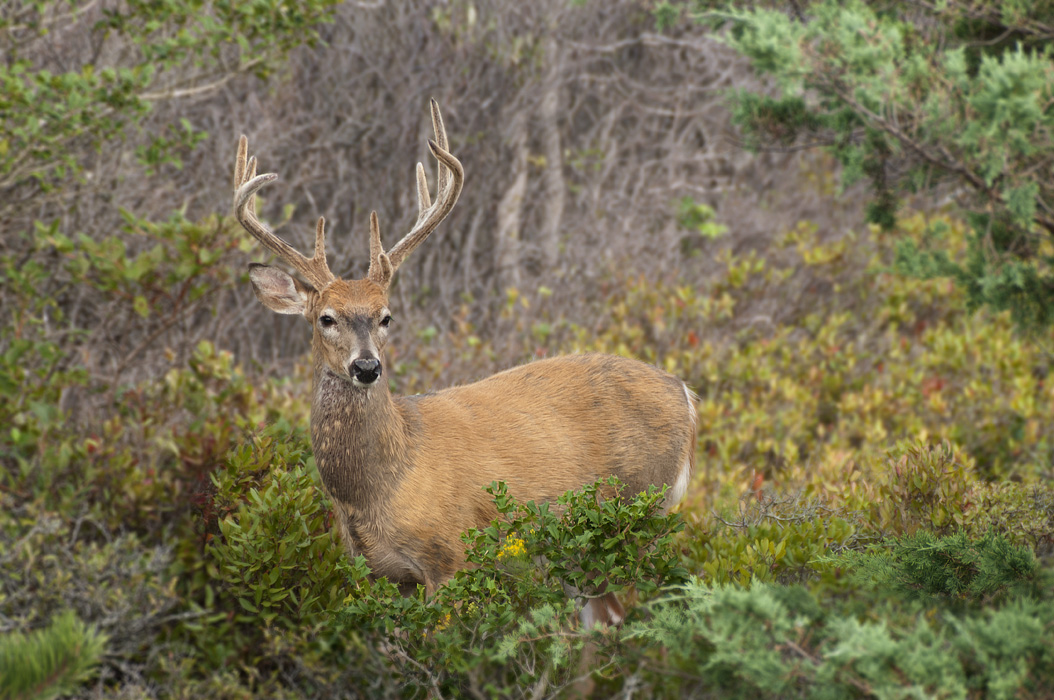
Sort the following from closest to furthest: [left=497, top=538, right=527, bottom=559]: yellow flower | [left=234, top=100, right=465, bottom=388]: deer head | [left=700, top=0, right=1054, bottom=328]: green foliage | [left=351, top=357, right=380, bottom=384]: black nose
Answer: [left=497, top=538, right=527, bottom=559]: yellow flower, [left=351, top=357, right=380, bottom=384]: black nose, [left=234, top=100, right=465, bottom=388]: deer head, [left=700, top=0, right=1054, bottom=328]: green foliage

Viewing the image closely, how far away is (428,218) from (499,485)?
5.30ft

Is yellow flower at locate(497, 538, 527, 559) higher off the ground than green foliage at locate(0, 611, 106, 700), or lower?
lower

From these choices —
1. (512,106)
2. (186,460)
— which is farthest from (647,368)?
(512,106)

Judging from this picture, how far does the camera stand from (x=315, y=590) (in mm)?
4207

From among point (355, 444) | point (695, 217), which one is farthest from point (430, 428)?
point (695, 217)

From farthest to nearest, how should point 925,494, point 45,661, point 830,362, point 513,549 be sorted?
point 830,362 → point 925,494 → point 513,549 → point 45,661

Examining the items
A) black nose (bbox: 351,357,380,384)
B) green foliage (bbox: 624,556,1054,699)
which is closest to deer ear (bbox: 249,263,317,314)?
black nose (bbox: 351,357,380,384)

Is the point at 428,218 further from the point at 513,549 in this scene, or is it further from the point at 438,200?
the point at 513,549

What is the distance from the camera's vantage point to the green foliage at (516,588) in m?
3.39

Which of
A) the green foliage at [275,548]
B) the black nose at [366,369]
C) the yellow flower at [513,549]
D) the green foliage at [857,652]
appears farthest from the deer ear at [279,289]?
the green foliage at [857,652]

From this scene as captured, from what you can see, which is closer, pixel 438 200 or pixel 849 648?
pixel 849 648

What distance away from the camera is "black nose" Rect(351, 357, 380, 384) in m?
4.06

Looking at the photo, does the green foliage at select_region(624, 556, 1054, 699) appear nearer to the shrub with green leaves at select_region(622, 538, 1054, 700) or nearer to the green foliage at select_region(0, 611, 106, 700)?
the shrub with green leaves at select_region(622, 538, 1054, 700)

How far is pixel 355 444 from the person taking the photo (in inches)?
169
